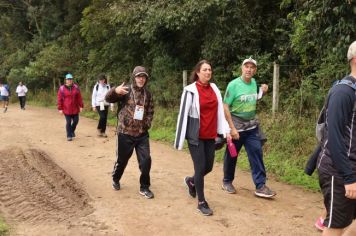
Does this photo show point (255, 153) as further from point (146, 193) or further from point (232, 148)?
point (146, 193)

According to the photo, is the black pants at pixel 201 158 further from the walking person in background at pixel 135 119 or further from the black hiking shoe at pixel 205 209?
the walking person in background at pixel 135 119

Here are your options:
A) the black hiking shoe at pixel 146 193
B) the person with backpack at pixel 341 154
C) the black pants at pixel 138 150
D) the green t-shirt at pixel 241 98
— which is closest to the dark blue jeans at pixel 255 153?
the green t-shirt at pixel 241 98

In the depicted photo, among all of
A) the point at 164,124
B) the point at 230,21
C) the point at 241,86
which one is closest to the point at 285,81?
the point at 230,21

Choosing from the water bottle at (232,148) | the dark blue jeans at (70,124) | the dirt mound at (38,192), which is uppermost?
the water bottle at (232,148)

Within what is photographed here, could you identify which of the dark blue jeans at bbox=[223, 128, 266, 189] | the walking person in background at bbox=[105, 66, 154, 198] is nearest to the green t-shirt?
the dark blue jeans at bbox=[223, 128, 266, 189]

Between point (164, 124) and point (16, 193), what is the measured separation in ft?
22.0

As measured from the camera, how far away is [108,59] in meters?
21.4

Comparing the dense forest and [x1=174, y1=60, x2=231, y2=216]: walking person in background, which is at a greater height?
the dense forest

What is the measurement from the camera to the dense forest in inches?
319

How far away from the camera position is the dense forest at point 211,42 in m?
8.11

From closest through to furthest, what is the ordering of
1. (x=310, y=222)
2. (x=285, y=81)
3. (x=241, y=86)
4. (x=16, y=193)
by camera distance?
(x=310, y=222), (x=241, y=86), (x=16, y=193), (x=285, y=81)

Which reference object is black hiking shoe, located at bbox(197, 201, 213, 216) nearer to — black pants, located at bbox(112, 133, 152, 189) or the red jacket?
black pants, located at bbox(112, 133, 152, 189)

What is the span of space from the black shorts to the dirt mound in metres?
3.35

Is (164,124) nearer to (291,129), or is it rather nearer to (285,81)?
(285,81)
